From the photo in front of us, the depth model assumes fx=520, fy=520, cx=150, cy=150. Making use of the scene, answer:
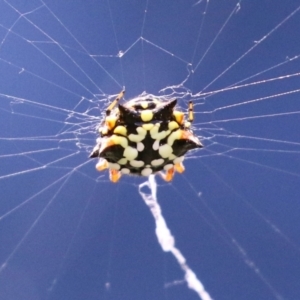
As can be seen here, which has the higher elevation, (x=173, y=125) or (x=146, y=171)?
(x=173, y=125)

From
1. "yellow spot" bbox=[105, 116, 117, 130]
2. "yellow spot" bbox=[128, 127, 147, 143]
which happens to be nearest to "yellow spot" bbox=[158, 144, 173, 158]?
"yellow spot" bbox=[128, 127, 147, 143]

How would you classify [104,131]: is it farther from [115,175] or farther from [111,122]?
[115,175]

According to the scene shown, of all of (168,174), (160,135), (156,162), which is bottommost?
(168,174)

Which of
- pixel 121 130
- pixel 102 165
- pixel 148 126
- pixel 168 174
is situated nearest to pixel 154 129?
pixel 148 126

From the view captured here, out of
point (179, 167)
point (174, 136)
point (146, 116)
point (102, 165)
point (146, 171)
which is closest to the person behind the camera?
point (146, 116)

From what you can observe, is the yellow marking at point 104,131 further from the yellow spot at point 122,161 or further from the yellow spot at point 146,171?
the yellow spot at point 146,171

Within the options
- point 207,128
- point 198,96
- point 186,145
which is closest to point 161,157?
point 186,145

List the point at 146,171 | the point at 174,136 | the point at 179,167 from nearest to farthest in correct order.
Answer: the point at 174,136 → the point at 146,171 → the point at 179,167
